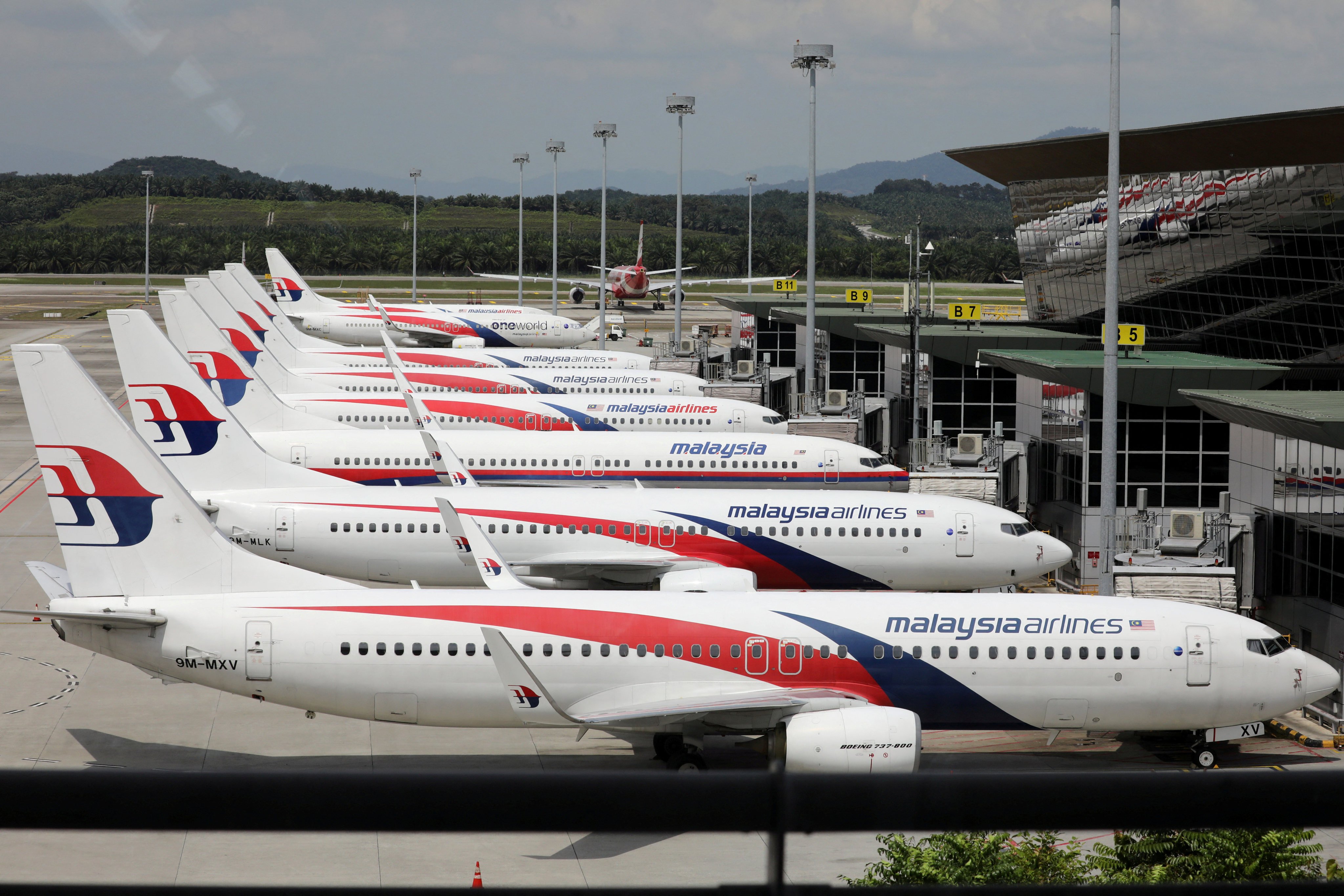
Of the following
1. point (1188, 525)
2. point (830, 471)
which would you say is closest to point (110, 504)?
point (1188, 525)

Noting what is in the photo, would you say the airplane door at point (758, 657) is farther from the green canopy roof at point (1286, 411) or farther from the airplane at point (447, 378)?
the airplane at point (447, 378)

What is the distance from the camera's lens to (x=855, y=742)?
21984 mm

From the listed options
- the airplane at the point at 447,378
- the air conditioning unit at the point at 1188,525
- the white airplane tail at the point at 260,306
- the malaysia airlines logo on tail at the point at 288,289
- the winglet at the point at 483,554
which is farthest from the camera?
the malaysia airlines logo on tail at the point at 288,289

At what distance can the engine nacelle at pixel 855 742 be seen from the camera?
71.7 ft

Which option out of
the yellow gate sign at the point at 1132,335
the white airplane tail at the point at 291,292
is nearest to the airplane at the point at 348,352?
the white airplane tail at the point at 291,292

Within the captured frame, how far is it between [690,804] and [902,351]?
6037 cm

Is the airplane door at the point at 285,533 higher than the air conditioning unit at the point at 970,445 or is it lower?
lower

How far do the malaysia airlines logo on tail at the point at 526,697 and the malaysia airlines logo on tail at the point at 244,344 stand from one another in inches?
1474


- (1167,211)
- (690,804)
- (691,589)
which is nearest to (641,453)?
(691,589)

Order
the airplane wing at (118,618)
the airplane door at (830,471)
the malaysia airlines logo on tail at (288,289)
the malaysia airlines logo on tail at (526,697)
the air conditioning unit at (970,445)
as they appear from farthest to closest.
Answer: the malaysia airlines logo on tail at (288,289) → the air conditioning unit at (970,445) → the airplane door at (830,471) → the malaysia airlines logo on tail at (526,697) → the airplane wing at (118,618)

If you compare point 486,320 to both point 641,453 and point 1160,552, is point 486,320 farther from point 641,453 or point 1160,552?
point 1160,552

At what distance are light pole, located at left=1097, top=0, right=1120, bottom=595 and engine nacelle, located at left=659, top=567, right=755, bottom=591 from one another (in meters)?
8.34

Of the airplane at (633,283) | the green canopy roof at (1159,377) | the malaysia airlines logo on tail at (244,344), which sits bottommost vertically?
the green canopy roof at (1159,377)

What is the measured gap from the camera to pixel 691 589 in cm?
3212
